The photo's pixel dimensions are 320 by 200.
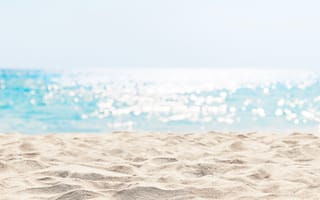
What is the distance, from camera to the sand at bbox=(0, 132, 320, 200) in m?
2.66

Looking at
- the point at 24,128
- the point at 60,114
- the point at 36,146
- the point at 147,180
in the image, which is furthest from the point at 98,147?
the point at 60,114

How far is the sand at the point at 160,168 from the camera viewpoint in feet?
8.71

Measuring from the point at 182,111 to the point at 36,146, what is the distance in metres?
17.7

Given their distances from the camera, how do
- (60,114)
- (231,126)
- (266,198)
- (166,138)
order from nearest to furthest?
1. (266,198)
2. (166,138)
3. (231,126)
4. (60,114)

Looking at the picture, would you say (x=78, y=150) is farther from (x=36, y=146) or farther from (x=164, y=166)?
(x=164, y=166)

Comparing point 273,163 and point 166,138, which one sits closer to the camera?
point 273,163

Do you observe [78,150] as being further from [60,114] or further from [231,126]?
[60,114]

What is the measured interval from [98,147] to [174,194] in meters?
1.82

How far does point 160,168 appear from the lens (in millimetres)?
3342

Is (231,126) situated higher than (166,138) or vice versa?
(166,138)

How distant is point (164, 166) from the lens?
3379 mm

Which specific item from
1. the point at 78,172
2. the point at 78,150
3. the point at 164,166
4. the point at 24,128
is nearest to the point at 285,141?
the point at 164,166

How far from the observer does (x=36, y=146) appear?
4223mm

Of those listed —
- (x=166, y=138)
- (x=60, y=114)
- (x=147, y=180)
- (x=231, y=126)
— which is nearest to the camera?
(x=147, y=180)
